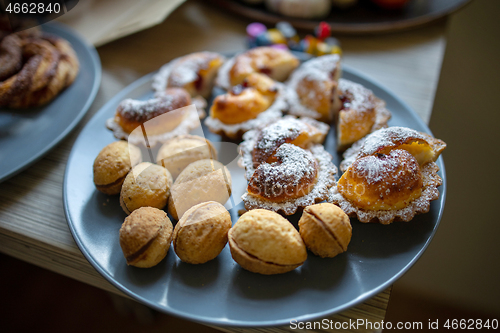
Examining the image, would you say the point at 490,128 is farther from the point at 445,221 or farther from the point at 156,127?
the point at 156,127

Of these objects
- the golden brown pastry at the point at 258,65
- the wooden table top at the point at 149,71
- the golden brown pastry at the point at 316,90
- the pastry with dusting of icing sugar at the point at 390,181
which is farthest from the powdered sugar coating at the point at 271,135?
the wooden table top at the point at 149,71

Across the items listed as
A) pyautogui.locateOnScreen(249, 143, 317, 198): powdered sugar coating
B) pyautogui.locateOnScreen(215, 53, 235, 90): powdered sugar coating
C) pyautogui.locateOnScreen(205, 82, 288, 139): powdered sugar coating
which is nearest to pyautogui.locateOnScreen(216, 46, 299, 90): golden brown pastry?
pyautogui.locateOnScreen(215, 53, 235, 90): powdered sugar coating

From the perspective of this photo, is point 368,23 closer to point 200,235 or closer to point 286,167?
point 286,167

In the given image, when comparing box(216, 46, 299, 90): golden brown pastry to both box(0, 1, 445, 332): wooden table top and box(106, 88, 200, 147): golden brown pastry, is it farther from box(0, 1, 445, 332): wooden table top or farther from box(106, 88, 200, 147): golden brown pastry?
box(0, 1, 445, 332): wooden table top

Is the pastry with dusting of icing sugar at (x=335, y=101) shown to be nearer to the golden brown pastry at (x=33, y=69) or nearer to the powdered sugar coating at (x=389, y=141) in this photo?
the powdered sugar coating at (x=389, y=141)

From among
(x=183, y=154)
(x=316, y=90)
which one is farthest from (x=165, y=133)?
(x=316, y=90)

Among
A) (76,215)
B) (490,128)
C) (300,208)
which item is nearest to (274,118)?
(300,208)
